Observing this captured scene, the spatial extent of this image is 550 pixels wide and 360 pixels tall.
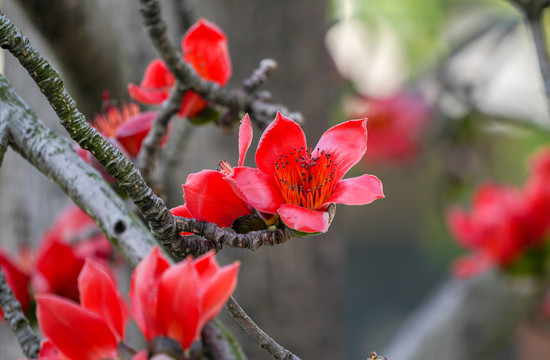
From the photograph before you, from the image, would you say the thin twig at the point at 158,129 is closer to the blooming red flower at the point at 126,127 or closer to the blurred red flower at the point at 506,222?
the blooming red flower at the point at 126,127

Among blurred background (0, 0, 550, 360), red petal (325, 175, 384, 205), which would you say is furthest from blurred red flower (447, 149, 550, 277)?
red petal (325, 175, 384, 205)

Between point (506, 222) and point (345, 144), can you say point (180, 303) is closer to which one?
point (345, 144)

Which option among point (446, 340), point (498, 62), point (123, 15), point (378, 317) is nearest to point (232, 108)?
point (123, 15)

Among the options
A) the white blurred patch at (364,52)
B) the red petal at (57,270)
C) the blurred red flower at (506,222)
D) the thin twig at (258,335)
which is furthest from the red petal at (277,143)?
the white blurred patch at (364,52)

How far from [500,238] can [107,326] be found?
3.04 feet

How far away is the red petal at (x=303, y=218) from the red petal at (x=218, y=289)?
0.21ft

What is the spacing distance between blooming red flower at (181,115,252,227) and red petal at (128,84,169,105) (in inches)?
7.8

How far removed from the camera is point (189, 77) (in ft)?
1.71

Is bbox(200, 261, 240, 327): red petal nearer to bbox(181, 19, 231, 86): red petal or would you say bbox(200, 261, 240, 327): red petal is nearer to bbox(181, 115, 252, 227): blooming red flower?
bbox(181, 115, 252, 227): blooming red flower

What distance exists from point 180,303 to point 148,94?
0.29 meters

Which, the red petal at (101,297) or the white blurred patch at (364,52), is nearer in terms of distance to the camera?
the red petal at (101,297)

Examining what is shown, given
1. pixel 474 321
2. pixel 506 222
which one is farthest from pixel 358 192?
pixel 474 321

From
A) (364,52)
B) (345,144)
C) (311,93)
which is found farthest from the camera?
(364,52)

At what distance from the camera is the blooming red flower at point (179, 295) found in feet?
1.05
